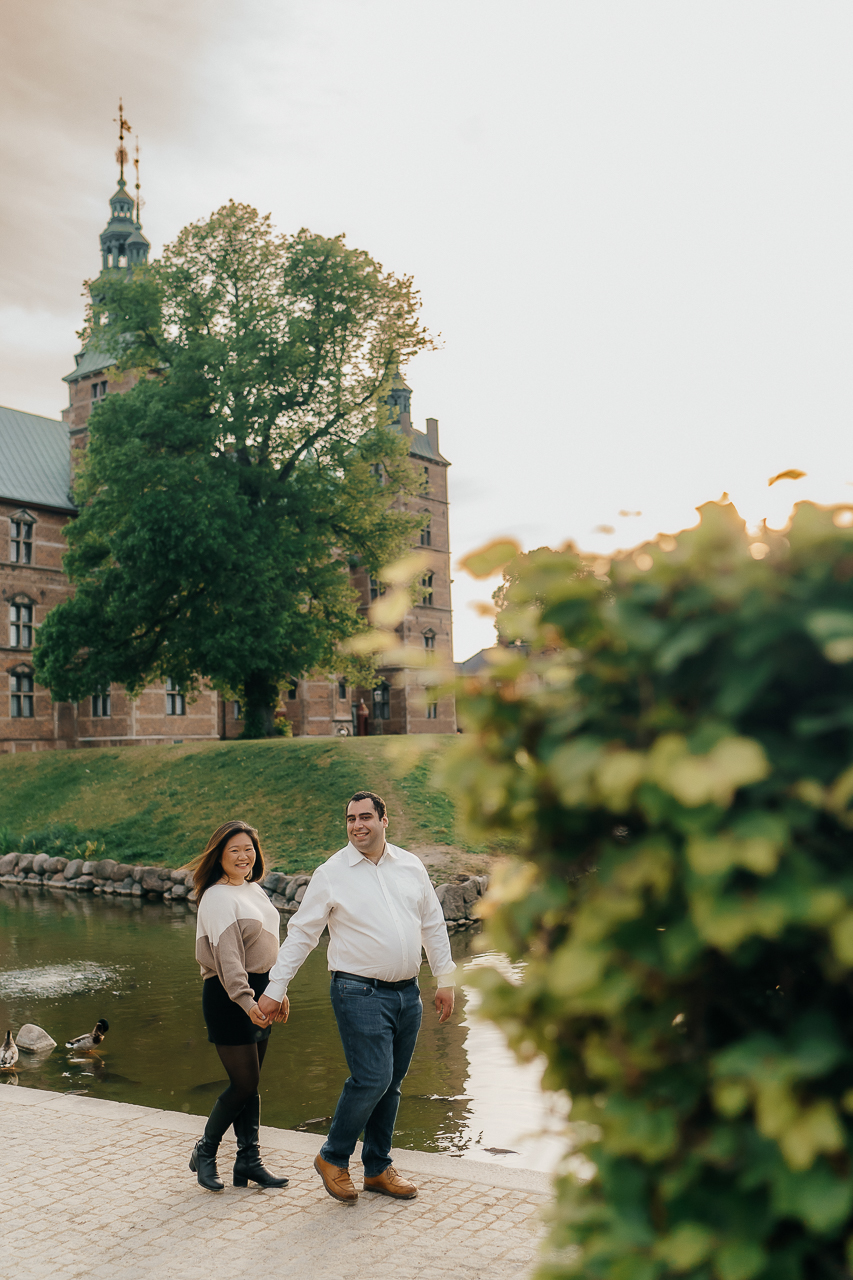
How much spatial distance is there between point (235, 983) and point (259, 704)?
2518cm

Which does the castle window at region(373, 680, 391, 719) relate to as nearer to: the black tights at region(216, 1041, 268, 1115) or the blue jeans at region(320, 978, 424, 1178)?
the black tights at region(216, 1041, 268, 1115)

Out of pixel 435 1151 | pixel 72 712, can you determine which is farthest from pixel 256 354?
pixel 435 1151

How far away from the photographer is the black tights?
18.8ft

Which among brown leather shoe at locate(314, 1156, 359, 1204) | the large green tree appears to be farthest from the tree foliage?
the large green tree

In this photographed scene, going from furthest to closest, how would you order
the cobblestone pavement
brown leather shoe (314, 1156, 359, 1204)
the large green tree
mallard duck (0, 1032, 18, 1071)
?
the large green tree < mallard duck (0, 1032, 18, 1071) < brown leather shoe (314, 1156, 359, 1204) < the cobblestone pavement

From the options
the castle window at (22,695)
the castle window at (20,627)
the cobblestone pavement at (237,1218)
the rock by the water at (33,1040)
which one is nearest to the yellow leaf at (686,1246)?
the cobblestone pavement at (237,1218)

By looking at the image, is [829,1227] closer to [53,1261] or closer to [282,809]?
[53,1261]

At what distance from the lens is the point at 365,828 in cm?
575

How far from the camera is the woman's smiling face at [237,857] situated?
19.7 feet

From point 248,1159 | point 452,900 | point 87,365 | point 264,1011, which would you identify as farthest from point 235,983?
point 87,365

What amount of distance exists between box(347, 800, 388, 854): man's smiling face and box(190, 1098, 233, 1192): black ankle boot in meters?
1.65

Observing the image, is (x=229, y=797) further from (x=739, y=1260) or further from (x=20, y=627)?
(x=739, y=1260)

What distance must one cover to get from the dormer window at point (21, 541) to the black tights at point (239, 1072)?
134 feet

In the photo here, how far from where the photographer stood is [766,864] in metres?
1.37
